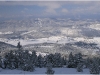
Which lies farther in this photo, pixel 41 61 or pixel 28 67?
pixel 41 61

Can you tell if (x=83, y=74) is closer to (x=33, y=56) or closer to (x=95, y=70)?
(x=95, y=70)

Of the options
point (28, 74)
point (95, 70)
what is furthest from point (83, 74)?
point (28, 74)

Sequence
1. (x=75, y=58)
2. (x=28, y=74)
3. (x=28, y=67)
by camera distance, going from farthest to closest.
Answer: (x=75, y=58) → (x=28, y=67) → (x=28, y=74)

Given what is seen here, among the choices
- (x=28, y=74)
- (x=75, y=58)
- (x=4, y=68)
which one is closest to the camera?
(x=28, y=74)

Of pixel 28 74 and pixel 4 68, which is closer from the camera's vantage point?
pixel 28 74

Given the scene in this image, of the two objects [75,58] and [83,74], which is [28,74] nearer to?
[83,74]

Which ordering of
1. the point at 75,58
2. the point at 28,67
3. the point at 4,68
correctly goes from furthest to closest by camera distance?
the point at 75,58 < the point at 4,68 < the point at 28,67

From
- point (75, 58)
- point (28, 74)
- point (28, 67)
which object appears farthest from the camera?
point (75, 58)

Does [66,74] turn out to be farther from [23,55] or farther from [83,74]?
[23,55]

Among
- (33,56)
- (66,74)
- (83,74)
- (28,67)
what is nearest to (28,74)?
(28,67)
